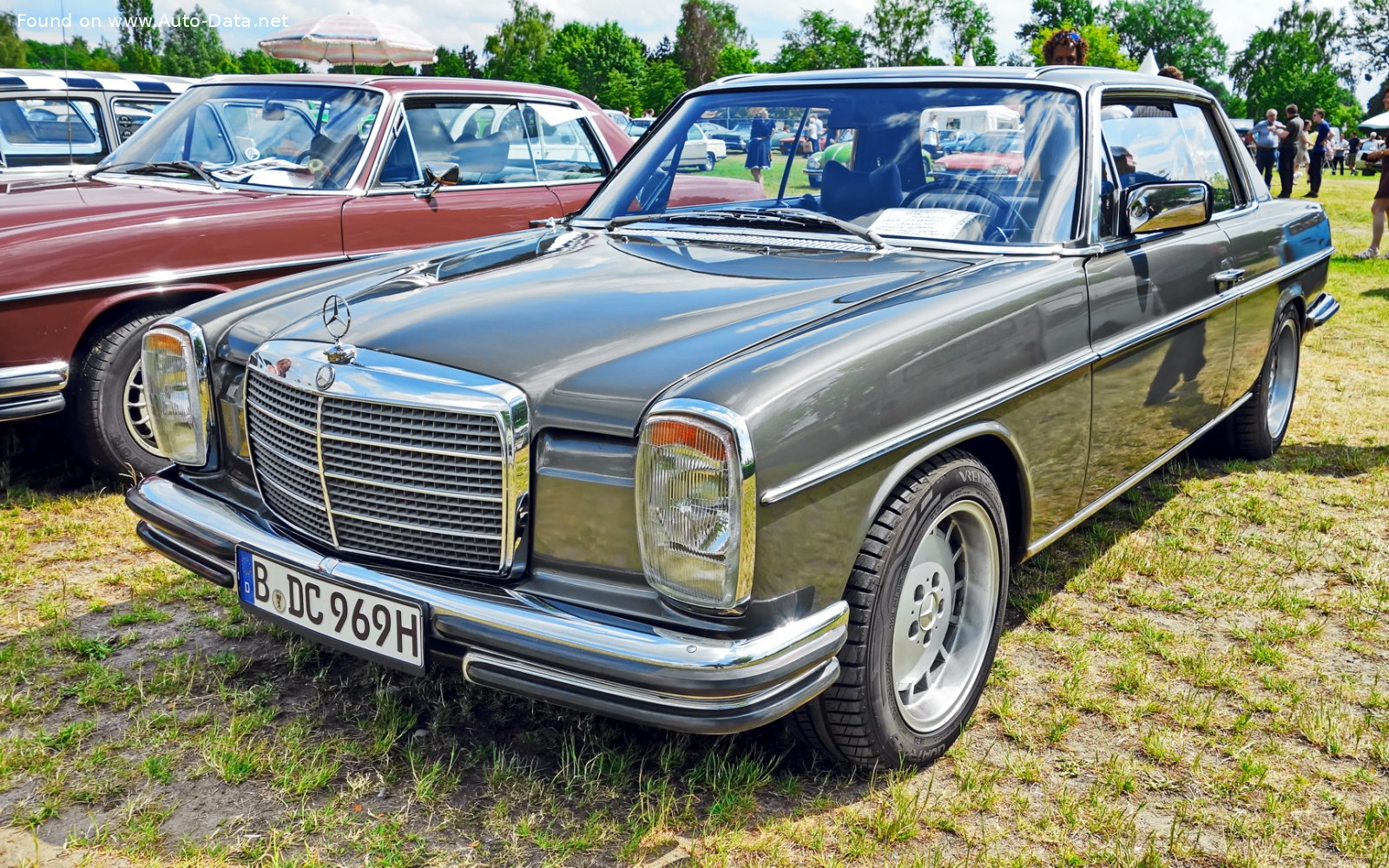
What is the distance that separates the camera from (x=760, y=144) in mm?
3824

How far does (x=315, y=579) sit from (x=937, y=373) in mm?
1456

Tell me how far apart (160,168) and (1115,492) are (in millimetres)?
4537

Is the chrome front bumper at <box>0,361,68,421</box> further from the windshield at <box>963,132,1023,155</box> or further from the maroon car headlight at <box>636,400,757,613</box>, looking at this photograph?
the windshield at <box>963,132,1023,155</box>

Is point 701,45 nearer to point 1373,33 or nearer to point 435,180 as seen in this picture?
point 1373,33

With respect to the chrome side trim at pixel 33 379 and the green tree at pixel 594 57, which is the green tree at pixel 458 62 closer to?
the green tree at pixel 594 57

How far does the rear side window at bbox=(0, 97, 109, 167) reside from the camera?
7160 mm

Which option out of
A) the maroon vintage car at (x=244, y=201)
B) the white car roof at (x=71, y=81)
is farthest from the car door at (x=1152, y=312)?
the white car roof at (x=71, y=81)

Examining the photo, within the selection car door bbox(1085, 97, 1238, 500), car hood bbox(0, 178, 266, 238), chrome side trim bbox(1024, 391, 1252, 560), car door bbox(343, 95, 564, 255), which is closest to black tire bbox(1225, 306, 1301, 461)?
chrome side trim bbox(1024, 391, 1252, 560)

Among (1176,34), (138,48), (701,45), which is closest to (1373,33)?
(1176,34)

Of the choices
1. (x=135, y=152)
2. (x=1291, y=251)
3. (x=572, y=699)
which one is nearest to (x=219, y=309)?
(x=572, y=699)

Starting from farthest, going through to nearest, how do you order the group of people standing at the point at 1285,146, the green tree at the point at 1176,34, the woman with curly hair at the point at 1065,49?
the green tree at the point at 1176,34
the group of people standing at the point at 1285,146
the woman with curly hair at the point at 1065,49

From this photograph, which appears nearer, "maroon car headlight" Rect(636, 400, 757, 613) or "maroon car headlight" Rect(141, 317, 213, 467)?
"maroon car headlight" Rect(636, 400, 757, 613)

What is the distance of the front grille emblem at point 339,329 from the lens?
2473 millimetres

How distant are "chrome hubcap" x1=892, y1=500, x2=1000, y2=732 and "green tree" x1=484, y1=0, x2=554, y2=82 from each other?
9493cm
